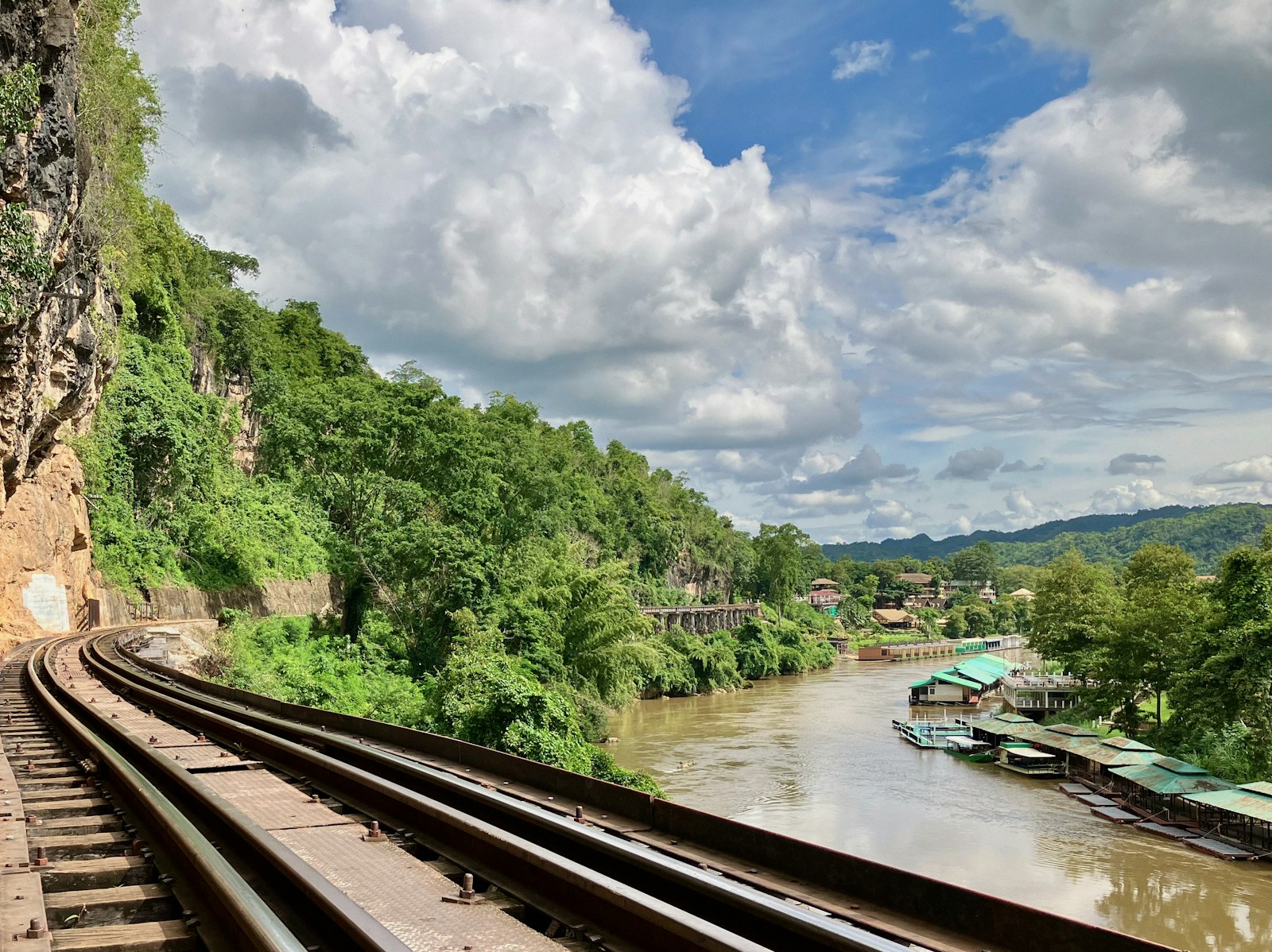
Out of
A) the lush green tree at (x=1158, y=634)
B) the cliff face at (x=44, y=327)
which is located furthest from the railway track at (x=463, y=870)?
the lush green tree at (x=1158, y=634)

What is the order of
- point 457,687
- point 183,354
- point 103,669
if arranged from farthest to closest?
1. point 183,354
2. point 457,687
3. point 103,669

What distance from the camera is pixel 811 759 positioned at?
3431cm

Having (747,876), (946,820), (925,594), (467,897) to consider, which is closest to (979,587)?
(925,594)

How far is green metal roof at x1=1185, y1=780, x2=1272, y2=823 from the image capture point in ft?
74.8

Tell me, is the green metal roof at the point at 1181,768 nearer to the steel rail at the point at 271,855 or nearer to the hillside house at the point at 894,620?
the steel rail at the point at 271,855

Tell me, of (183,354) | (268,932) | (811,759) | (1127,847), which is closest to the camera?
(268,932)

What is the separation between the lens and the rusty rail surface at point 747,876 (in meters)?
2.96

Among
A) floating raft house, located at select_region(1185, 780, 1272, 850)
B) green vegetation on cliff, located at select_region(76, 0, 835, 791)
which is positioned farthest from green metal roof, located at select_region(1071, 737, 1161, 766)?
green vegetation on cliff, located at select_region(76, 0, 835, 791)

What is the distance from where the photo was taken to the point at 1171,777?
27.1 meters

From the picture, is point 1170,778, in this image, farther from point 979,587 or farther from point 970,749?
point 979,587

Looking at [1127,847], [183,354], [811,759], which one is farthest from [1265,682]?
[183,354]

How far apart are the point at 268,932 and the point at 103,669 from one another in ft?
50.4

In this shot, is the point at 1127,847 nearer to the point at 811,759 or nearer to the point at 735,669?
the point at 811,759

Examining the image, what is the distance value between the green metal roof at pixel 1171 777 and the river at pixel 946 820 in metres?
1.69
